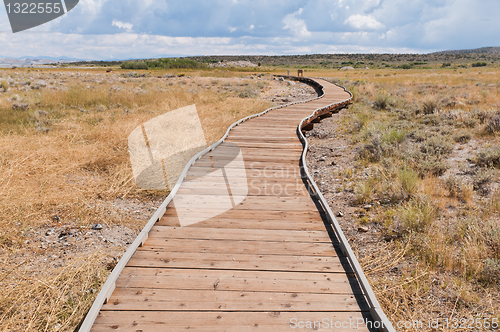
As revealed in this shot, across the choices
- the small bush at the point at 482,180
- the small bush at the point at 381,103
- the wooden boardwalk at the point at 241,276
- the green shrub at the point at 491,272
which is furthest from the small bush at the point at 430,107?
the green shrub at the point at 491,272

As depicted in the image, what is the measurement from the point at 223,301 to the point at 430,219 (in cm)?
370

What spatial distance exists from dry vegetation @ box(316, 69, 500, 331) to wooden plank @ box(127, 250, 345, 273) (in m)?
0.85

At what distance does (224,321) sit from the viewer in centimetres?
267

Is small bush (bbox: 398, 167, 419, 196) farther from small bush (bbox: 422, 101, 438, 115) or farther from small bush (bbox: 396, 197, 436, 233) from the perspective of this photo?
small bush (bbox: 422, 101, 438, 115)

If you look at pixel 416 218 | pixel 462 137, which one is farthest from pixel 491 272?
pixel 462 137

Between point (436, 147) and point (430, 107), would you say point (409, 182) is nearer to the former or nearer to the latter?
point (436, 147)

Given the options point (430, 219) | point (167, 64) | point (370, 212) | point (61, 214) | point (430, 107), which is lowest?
point (370, 212)

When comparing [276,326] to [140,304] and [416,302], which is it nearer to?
[140,304]

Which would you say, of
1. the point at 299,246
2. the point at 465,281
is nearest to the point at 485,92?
the point at 465,281

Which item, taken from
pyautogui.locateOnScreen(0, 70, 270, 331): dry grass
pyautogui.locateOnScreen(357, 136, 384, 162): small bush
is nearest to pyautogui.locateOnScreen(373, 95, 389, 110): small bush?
pyautogui.locateOnScreen(357, 136, 384, 162): small bush

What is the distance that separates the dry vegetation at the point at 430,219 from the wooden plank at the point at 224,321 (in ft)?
3.36

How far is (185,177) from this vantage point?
6066mm

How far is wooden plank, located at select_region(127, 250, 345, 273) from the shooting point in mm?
3404

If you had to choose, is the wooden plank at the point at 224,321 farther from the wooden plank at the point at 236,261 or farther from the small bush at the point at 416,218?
the small bush at the point at 416,218
